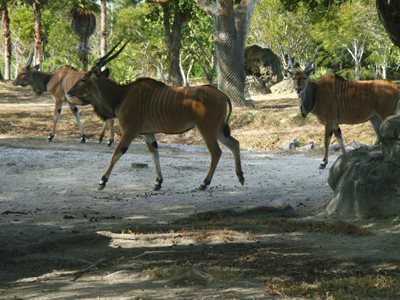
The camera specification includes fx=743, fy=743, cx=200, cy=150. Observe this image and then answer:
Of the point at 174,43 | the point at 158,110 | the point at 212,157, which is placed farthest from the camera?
the point at 174,43

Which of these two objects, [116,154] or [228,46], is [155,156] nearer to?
[116,154]

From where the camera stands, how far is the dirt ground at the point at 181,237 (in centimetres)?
461

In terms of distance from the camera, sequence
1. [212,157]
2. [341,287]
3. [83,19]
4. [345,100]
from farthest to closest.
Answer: [83,19], [345,100], [212,157], [341,287]

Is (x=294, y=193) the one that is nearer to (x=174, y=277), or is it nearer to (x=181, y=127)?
(x=181, y=127)

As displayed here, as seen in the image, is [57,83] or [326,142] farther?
[57,83]

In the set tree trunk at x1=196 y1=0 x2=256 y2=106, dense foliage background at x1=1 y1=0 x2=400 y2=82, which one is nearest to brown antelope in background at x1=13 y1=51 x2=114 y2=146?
tree trunk at x1=196 y1=0 x2=256 y2=106

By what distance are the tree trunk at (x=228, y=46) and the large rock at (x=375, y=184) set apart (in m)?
12.3

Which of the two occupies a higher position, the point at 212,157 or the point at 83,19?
the point at 83,19

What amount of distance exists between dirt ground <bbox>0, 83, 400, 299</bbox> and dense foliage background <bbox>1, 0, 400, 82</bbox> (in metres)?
14.7

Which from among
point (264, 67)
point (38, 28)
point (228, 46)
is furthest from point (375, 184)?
point (264, 67)

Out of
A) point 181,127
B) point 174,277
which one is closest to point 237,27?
point 181,127

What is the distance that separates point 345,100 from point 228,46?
316 inches

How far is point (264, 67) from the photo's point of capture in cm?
3191

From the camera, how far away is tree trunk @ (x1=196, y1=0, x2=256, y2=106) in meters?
19.3
